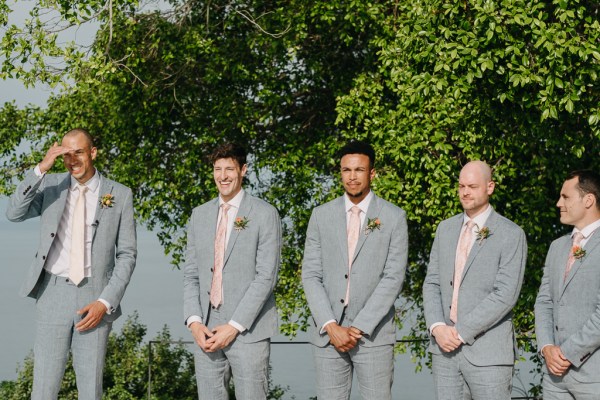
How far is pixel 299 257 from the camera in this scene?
11.5 meters

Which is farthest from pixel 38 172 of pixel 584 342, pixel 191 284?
pixel 584 342

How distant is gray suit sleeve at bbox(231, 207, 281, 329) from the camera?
5609 millimetres

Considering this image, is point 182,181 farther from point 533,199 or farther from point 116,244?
point 116,244

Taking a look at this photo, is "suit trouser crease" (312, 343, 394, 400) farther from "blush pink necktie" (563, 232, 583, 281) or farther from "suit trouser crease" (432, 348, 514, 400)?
"blush pink necktie" (563, 232, 583, 281)

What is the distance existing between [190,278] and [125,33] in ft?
22.6

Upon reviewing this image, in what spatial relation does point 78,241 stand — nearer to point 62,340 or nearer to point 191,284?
point 62,340

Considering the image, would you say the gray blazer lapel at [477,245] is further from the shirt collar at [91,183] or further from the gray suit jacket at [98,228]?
the shirt collar at [91,183]

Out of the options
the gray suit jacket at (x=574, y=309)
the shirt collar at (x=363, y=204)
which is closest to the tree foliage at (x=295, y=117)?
the shirt collar at (x=363, y=204)

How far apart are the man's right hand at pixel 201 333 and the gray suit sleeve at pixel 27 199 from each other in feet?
4.44

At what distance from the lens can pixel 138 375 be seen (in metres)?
10.7

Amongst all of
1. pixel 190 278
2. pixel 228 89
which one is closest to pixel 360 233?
pixel 190 278

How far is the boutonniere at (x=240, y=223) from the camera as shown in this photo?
5.76 metres

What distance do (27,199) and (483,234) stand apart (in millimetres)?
2942

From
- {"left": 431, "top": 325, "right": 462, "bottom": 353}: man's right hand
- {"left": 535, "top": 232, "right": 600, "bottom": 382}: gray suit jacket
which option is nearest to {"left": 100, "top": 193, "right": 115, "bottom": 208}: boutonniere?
{"left": 431, "top": 325, "right": 462, "bottom": 353}: man's right hand
